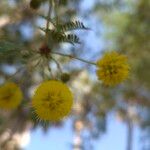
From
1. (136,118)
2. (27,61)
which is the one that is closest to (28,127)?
(136,118)

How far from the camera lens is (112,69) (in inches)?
85.2

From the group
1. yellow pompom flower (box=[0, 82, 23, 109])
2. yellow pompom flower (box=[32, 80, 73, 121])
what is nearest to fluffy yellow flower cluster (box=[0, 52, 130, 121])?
yellow pompom flower (box=[32, 80, 73, 121])

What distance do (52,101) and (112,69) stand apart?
1.04ft

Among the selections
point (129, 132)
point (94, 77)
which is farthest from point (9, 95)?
point (129, 132)

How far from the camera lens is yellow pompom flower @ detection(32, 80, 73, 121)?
2.00 m

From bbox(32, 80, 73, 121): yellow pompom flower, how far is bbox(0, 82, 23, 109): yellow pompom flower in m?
0.40

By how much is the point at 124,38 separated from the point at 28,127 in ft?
9.15

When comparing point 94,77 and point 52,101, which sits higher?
point 94,77

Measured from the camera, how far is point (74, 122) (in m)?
11.1

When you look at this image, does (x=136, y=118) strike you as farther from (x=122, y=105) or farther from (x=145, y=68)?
(x=145, y=68)

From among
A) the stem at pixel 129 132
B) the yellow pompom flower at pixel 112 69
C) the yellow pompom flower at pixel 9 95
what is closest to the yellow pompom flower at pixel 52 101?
the yellow pompom flower at pixel 112 69

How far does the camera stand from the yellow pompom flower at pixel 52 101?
200 cm

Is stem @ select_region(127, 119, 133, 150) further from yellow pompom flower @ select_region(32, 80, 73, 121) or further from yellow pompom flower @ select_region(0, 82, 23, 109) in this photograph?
yellow pompom flower @ select_region(32, 80, 73, 121)

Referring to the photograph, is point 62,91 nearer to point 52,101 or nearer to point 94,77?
point 52,101
